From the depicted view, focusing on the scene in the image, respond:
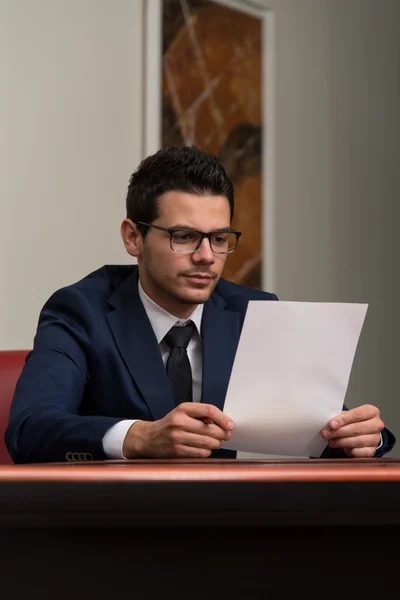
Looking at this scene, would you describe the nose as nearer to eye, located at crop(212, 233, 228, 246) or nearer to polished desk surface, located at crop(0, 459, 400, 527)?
eye, located at crop(212, 233, 228, 246)

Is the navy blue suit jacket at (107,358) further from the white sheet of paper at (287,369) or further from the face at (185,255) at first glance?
the white sheet of paper at (287,369)

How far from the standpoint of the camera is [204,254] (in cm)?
209

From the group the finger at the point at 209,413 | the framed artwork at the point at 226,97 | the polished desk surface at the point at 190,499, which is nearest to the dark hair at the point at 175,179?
the finger at the point at 209,413

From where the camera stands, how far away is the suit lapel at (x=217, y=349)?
7.06 ft

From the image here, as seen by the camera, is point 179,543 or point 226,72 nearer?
point 179,543

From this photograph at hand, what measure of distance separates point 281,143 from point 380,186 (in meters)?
0.75

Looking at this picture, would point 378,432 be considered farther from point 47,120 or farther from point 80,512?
point 47,120

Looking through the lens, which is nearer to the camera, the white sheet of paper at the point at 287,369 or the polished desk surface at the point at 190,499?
the polished desk surface at the point at 190,499

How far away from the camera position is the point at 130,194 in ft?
7.63

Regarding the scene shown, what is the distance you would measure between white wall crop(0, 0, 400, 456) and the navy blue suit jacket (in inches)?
32.7

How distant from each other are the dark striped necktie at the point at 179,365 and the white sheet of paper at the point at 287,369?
22.0 inches

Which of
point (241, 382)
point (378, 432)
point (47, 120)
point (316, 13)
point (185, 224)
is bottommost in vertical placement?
point (378, 432)

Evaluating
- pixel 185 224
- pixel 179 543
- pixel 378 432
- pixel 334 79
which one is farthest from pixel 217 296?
pixel 334 79

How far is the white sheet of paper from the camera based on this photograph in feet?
4.99
